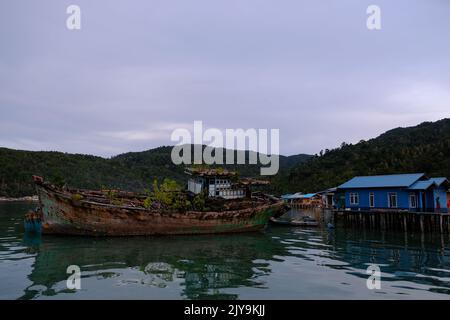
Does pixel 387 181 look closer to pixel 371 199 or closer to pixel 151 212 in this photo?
pixel 371 199

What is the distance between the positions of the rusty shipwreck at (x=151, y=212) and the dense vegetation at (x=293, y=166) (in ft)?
9.59

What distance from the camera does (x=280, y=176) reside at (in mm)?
89938

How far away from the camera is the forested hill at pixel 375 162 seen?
4916cm

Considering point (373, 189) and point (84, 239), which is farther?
point (373, 189)

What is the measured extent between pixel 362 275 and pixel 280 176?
7757 centimetres

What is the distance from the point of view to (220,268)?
14305 millimetres

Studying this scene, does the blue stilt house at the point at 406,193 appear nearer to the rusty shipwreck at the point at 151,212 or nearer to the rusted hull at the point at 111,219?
the rusty shipwreck at the point at 151,212

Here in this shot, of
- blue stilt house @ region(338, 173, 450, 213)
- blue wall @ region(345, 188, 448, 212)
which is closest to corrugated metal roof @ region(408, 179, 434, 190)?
blue stilt house @ region(338, 173, 450, 213)

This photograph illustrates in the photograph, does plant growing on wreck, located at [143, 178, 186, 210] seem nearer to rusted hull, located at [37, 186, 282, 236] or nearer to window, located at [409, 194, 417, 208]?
rusted hull, located at [37, 186, 282, 236]

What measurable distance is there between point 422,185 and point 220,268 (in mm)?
22363
